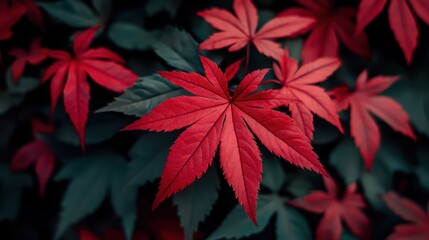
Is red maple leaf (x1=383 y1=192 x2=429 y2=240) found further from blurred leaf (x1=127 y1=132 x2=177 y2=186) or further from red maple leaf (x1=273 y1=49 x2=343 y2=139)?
blurred leaf (x1=127 y1=132 x2=177 y2=186)

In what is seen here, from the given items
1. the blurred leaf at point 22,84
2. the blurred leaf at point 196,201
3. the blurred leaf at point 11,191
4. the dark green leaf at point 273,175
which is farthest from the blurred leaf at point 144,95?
the blurred leaf at point 11,191

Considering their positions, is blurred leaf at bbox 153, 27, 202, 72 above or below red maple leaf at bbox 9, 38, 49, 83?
above

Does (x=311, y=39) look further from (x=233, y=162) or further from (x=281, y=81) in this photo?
(x=233, y=162)

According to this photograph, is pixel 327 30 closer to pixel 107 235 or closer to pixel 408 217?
pixel 408 217

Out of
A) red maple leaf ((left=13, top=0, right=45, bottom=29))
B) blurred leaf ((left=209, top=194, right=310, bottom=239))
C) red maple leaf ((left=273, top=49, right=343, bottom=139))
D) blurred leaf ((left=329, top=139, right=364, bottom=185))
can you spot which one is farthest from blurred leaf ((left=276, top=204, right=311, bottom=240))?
red maple leaf ((left=13, top=0, right=45, bottom=29))

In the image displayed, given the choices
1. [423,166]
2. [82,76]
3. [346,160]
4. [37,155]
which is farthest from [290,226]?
[37,155]

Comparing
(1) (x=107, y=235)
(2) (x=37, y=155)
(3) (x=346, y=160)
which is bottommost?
(1) (x=107, y=235)
